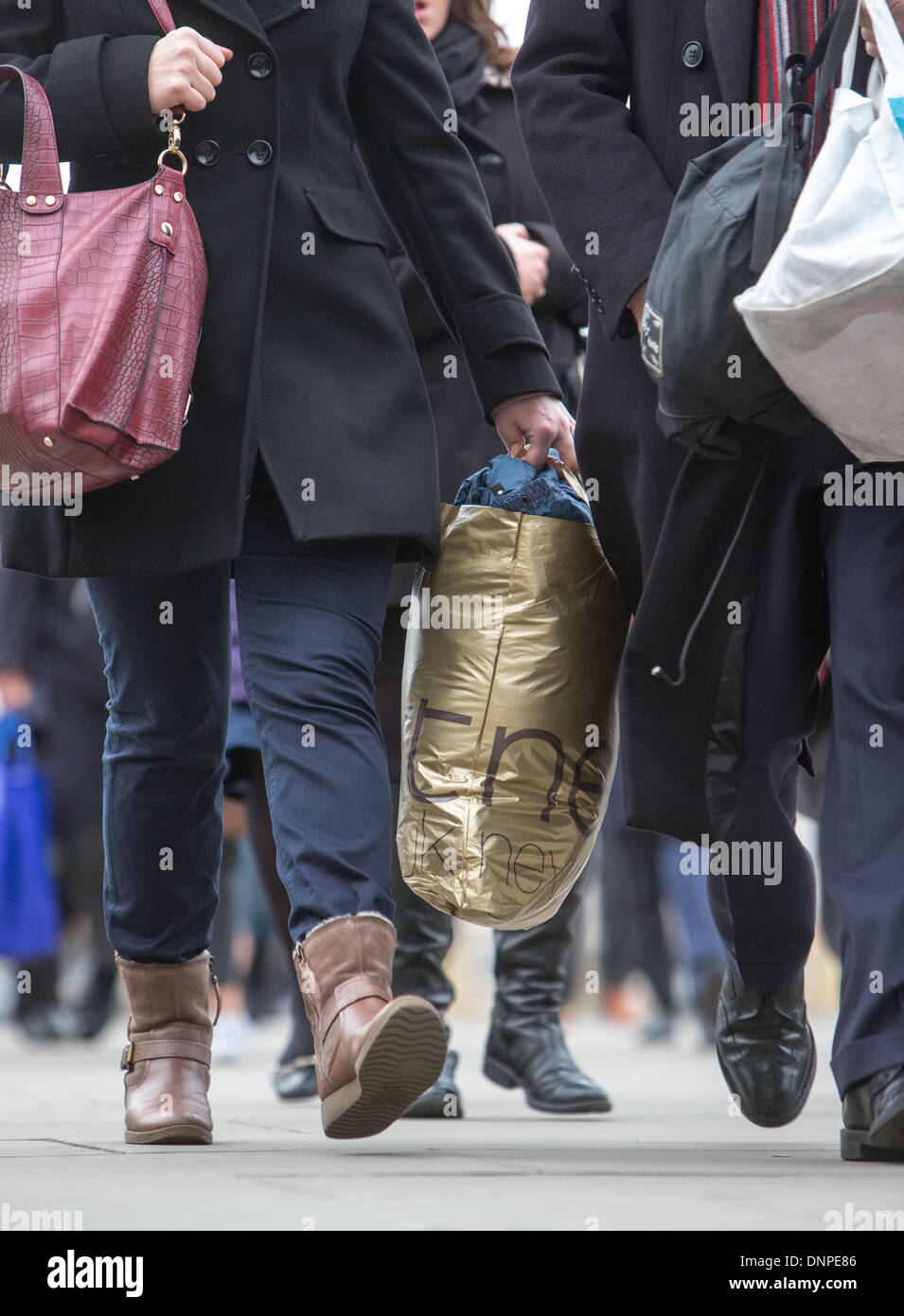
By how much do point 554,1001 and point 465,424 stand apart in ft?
3.97

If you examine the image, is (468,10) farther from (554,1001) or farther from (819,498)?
(554,1001)

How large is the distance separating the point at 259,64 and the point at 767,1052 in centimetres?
170

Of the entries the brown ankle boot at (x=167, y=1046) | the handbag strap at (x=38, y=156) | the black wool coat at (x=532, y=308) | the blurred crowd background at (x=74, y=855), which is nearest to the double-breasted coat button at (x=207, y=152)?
the handbag strap at (x=38, y=156)

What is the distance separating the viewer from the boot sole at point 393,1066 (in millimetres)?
2309

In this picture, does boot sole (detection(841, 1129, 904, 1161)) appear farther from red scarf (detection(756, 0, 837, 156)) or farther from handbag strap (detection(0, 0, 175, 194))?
handbag strap (detection(0, 0, 175, 194))

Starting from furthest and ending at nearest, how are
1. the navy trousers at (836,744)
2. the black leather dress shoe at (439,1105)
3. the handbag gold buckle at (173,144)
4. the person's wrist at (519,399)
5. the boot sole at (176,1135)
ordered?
the black leather dress shoe at (439,1105) → the person's wrist at (519,399) → the boot sole at (176,1135) → the handbag gold buckle at (173,144) → the navy trousers at (836,744)

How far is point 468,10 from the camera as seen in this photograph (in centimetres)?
413

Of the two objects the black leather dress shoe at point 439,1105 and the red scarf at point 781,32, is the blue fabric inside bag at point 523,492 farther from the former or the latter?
the black leather dress shoe at point 439,1105

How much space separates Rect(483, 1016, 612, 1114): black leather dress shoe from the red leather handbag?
179 centimetres

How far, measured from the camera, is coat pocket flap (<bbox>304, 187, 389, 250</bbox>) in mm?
2850

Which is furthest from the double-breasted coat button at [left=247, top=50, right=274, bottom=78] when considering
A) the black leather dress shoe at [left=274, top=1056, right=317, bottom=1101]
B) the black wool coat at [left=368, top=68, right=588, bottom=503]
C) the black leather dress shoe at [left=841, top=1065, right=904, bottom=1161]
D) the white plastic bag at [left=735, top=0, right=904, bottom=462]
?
the black leather dress shoe at [left=274, top=1056, right=317, bottom=1101]

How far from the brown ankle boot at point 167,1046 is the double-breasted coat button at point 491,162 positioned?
192cm

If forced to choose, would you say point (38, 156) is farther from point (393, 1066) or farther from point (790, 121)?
point (393, 1066)

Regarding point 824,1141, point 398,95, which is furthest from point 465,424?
point 824,1141
